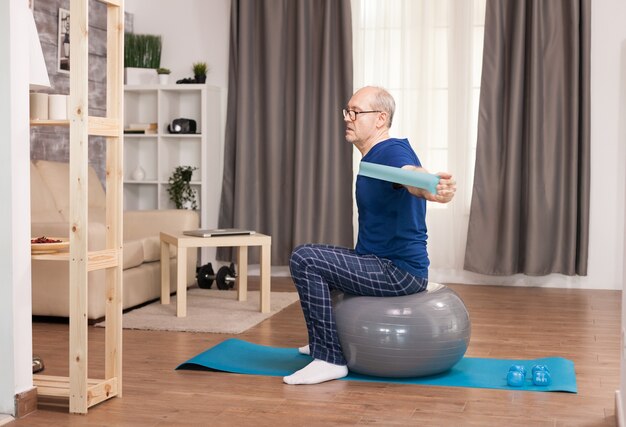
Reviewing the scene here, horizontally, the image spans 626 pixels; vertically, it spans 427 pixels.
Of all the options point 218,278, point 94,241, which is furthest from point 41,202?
point 218,278

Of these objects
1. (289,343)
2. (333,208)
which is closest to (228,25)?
(333,208)

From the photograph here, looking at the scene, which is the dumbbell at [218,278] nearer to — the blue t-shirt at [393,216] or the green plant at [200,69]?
the green plant at [200,69]

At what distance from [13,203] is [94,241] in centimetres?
146

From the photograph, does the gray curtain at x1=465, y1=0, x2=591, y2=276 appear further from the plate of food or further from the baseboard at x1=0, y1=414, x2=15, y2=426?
the baseboard at x1=0, y1=414, x2=15, y2=426

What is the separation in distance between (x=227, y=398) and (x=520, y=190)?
11.5ft

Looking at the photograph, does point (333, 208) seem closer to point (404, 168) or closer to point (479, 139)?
point (479, 139)

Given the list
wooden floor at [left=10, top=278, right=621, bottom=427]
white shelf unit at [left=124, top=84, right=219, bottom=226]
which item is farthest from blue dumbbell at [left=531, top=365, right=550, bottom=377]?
white shelf unit at [left=124, top=84, right=219, bottom=226]

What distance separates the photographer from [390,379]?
343cm

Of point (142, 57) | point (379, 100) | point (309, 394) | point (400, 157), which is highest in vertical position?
point (142, 57)

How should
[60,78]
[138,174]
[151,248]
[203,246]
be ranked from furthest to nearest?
1. [138,174]
2. [60,78]
3. [151,248]
4. [203,246]

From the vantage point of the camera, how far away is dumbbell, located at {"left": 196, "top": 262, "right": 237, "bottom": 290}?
564cm

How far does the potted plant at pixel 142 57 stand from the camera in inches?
263

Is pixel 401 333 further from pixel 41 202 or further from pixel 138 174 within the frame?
pixel 138 174

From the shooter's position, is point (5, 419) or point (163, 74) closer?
point (5, 419)
